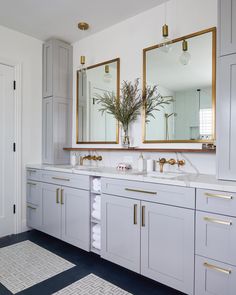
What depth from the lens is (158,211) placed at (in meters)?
1.82

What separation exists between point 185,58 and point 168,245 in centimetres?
171

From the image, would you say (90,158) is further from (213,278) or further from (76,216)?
(213,278)

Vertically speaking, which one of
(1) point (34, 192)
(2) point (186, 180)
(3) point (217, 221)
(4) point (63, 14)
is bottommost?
(1) point (34, 192)

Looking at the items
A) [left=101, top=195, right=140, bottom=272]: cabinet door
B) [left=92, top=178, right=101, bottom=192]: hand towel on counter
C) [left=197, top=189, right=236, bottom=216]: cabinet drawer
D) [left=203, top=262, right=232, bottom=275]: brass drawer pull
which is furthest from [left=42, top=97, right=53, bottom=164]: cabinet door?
[left=203, top=262, right=232, bottom=275]: brass drawer pull

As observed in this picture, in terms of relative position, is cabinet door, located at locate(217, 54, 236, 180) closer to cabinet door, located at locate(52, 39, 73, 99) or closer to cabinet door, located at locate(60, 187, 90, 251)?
cabinet door, located at locate(60, 187, 90, 251)

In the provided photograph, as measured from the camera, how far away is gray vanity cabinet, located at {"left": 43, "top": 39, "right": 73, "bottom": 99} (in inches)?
125

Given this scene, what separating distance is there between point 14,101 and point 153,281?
2614mm

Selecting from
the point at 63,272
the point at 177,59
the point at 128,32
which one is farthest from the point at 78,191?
the point at 128,32

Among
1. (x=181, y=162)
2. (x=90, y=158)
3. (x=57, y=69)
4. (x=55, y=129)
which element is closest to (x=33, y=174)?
(x=55, y=129)

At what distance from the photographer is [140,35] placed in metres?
2.62

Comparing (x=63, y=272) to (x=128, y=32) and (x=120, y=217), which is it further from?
(x=128, y=32)

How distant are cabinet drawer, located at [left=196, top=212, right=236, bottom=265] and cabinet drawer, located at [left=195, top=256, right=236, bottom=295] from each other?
1.9 inches

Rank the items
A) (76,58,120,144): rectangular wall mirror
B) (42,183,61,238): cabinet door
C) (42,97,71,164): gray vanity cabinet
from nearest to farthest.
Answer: (42,183,61,238): cabinet door
(76,58,120,144): rectangular wall mirror
(42,97,71,164): gray vanity cabinet

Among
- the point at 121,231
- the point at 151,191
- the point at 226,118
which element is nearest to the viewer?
the point at 226,118
